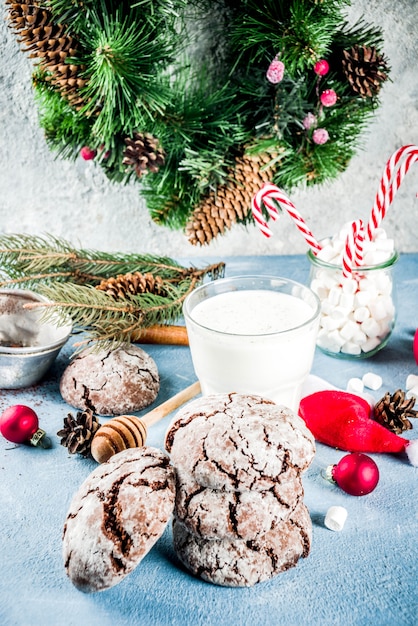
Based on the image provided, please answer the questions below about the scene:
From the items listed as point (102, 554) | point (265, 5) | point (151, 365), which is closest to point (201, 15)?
point (265, 5)

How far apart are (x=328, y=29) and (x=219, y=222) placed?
1.73ft

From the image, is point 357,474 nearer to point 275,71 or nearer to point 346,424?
point 346,424

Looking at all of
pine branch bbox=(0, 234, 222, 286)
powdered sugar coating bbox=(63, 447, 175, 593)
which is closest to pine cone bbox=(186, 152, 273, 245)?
pine branch bbox=(0, 234, 222, 286)

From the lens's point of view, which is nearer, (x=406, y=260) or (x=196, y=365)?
(x=196, y=365)

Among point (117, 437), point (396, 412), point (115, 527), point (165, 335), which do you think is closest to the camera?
point (115, 527)

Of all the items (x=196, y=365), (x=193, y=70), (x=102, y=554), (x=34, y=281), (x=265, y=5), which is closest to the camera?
(x=102, y=554)

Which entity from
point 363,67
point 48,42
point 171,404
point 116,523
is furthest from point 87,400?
point 363,67

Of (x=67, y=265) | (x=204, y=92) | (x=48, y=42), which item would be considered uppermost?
A: (x=48, y=42)

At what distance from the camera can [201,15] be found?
5.64ft

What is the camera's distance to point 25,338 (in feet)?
4.95

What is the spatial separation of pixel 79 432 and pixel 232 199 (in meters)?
0.77

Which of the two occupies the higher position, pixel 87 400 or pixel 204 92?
pixel 204 92

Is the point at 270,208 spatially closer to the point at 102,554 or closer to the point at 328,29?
the point at 328,29

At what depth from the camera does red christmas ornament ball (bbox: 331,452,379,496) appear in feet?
3.62
